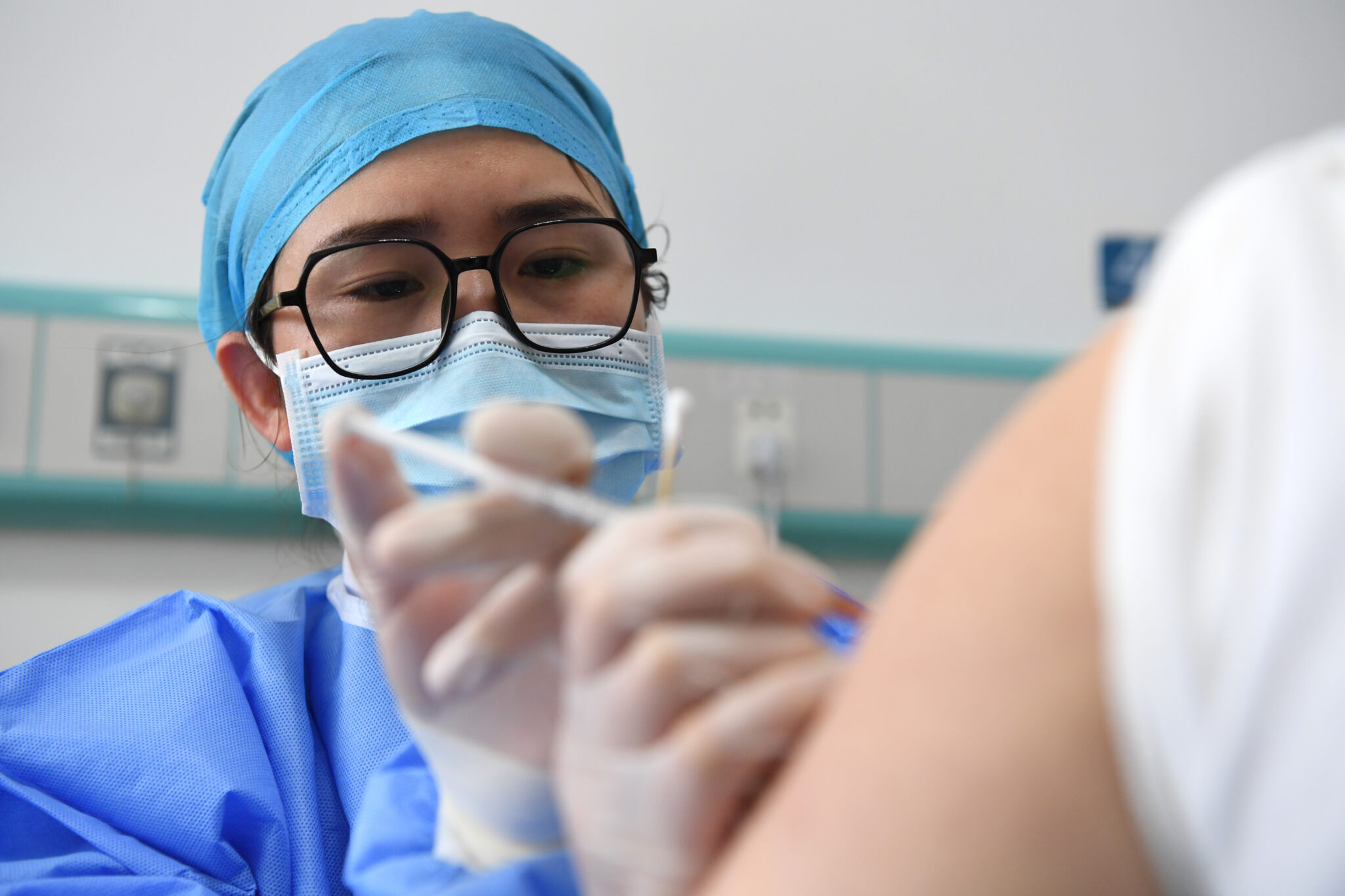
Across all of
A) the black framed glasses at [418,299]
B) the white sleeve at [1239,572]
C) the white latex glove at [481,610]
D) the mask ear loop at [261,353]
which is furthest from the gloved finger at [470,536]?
the mask ear loop at [261,353]

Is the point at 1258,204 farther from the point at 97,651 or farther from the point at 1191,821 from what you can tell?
the point at 97,651

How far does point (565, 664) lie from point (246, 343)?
915 mm

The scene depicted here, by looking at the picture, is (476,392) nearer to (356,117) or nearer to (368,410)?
(368,410)

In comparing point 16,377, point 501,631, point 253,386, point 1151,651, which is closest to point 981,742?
point 1151,651

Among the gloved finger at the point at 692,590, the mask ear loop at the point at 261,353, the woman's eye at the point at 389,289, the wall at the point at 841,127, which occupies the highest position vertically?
the wall at the point at 841,127

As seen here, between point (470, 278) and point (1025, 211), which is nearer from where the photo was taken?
point (470, 278)

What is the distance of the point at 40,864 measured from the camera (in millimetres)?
782

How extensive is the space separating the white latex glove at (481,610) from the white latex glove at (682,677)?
0.04 meters

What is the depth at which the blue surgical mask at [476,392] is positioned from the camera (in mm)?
954

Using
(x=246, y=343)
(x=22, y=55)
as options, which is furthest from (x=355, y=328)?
(x=22, y=55)

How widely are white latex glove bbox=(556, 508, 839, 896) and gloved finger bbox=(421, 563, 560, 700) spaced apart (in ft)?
0.11

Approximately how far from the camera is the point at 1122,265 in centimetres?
200

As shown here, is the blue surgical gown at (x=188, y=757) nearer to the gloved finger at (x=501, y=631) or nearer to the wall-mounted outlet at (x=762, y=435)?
the gloved finger at (x=501, y=631)

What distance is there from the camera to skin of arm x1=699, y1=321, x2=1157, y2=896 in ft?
1.09
